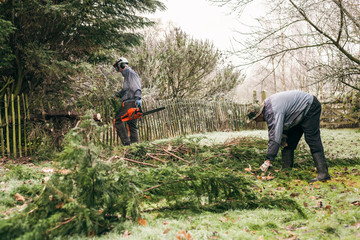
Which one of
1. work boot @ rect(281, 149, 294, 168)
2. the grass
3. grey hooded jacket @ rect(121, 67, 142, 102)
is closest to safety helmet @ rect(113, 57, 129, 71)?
grey hooded jacket @ rect(121, 67, 142, 102)

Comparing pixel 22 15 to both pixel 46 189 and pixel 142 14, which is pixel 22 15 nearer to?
pixel 142 14

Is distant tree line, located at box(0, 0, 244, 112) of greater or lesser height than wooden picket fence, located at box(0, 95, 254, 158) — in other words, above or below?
above

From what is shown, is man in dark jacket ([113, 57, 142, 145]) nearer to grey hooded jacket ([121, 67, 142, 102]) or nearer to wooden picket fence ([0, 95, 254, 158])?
grey hooded jacket ([121, 67, 142, 102])

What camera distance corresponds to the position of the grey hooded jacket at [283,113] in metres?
4.19

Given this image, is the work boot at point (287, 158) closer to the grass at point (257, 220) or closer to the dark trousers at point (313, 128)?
the dark trousers at point (313, 128)

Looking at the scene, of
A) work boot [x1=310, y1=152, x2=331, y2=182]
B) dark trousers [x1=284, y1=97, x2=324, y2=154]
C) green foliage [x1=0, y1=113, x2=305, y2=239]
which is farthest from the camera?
dark trousers [x1=284, y1=97, x2=324, y2=154]

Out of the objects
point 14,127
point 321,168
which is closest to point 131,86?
point 14,127

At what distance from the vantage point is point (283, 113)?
4.23m

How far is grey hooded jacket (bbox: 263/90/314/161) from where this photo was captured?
4.19 meters

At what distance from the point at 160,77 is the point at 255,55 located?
22.1 ft

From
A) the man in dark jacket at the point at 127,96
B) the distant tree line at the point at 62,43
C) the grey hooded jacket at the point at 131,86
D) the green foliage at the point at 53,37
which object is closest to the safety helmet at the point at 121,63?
the man in dark jacket at the point at 127,96

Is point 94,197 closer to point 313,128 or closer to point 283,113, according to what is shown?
point 283,113

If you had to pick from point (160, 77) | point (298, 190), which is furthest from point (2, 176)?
point (160, 77)

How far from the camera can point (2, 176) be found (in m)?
3.93
